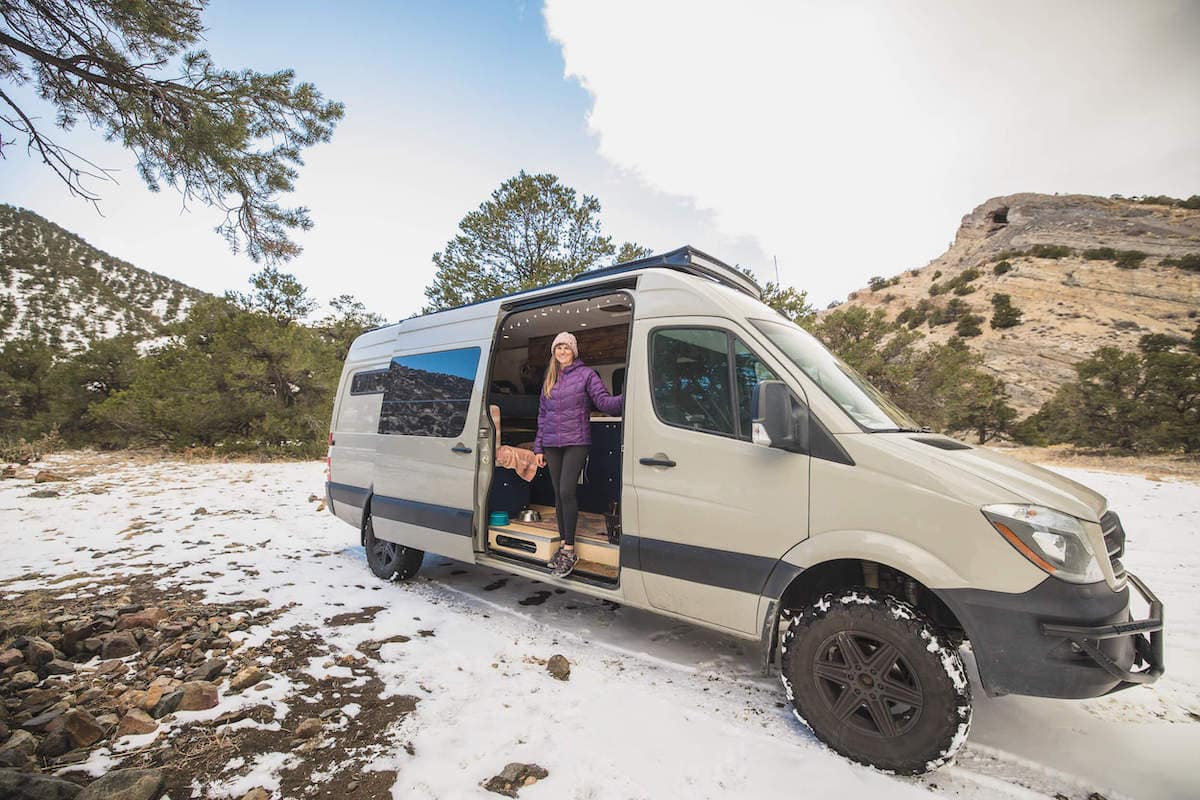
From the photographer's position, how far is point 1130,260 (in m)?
36.8

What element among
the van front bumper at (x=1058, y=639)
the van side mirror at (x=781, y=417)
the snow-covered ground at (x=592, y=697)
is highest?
the van side mirror at (x=781, y=417)

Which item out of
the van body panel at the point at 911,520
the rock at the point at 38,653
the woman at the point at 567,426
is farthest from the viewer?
the woman at the point at 567,426

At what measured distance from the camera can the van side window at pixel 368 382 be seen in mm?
5117

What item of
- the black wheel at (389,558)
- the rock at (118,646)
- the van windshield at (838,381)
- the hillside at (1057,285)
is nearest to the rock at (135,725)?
the rock at (118,646)

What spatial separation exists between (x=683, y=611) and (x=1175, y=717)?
271 cm

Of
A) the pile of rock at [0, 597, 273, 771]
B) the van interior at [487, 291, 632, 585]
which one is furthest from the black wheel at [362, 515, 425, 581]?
the pile of rock at [0, 597, 273, 771]

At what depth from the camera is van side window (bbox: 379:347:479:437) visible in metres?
4.15

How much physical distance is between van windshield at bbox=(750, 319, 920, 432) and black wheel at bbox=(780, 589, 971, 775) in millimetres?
947

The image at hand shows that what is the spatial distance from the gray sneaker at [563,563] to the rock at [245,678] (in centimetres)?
187

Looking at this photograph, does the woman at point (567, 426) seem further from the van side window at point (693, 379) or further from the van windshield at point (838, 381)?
the van windshield at point (838, 381)

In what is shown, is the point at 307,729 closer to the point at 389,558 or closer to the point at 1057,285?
the point at 389,558

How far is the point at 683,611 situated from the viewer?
2.83 metres

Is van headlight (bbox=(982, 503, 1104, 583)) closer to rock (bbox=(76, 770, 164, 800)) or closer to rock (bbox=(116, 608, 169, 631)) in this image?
rock (bbox=(76, 770, 164, 800))

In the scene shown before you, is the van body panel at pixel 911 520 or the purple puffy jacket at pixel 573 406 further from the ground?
the purple puffy jacket at pixel 573 406
